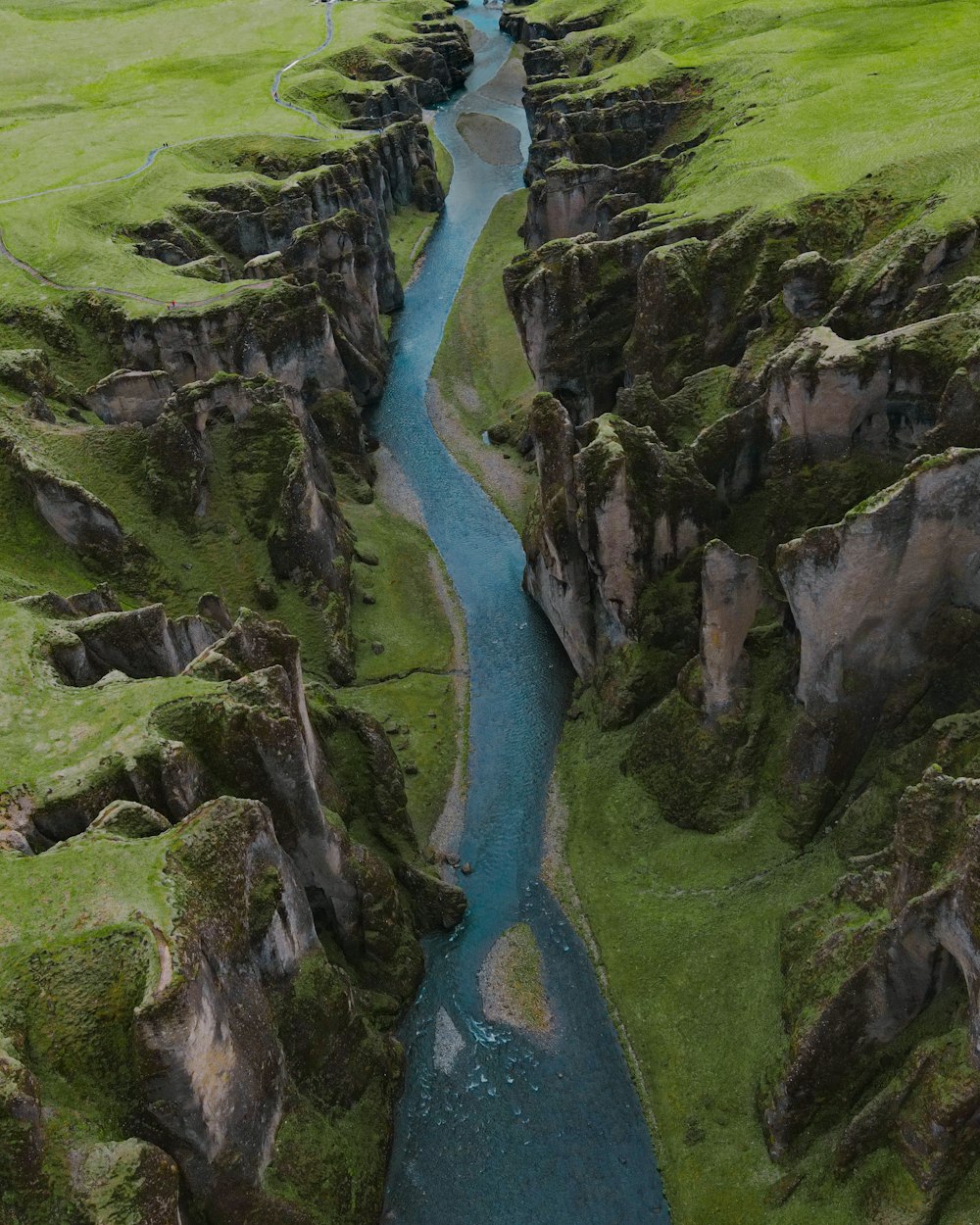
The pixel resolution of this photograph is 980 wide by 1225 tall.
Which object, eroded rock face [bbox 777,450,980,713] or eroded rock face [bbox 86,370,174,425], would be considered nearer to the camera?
eroded rock face [bbox 777,450,980,713]

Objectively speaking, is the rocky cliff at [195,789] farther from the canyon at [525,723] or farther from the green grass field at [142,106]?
the green grass field at [142,106]

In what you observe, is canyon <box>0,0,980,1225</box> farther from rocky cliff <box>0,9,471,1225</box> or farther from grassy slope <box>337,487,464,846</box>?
grassy slope <box>337,487,464,846</box>

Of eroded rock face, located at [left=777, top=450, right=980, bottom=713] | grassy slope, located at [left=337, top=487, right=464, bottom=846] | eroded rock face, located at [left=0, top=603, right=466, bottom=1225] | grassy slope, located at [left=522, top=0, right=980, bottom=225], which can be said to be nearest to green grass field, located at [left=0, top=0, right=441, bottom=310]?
grassy slope, located at [left=337, top=487, right=464, bottom=846]

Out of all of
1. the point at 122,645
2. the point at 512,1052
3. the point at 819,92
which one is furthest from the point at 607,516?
the point at 819,92

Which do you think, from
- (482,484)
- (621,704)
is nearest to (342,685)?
(621,704)

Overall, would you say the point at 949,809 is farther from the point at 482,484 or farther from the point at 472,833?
the point at 482,484
